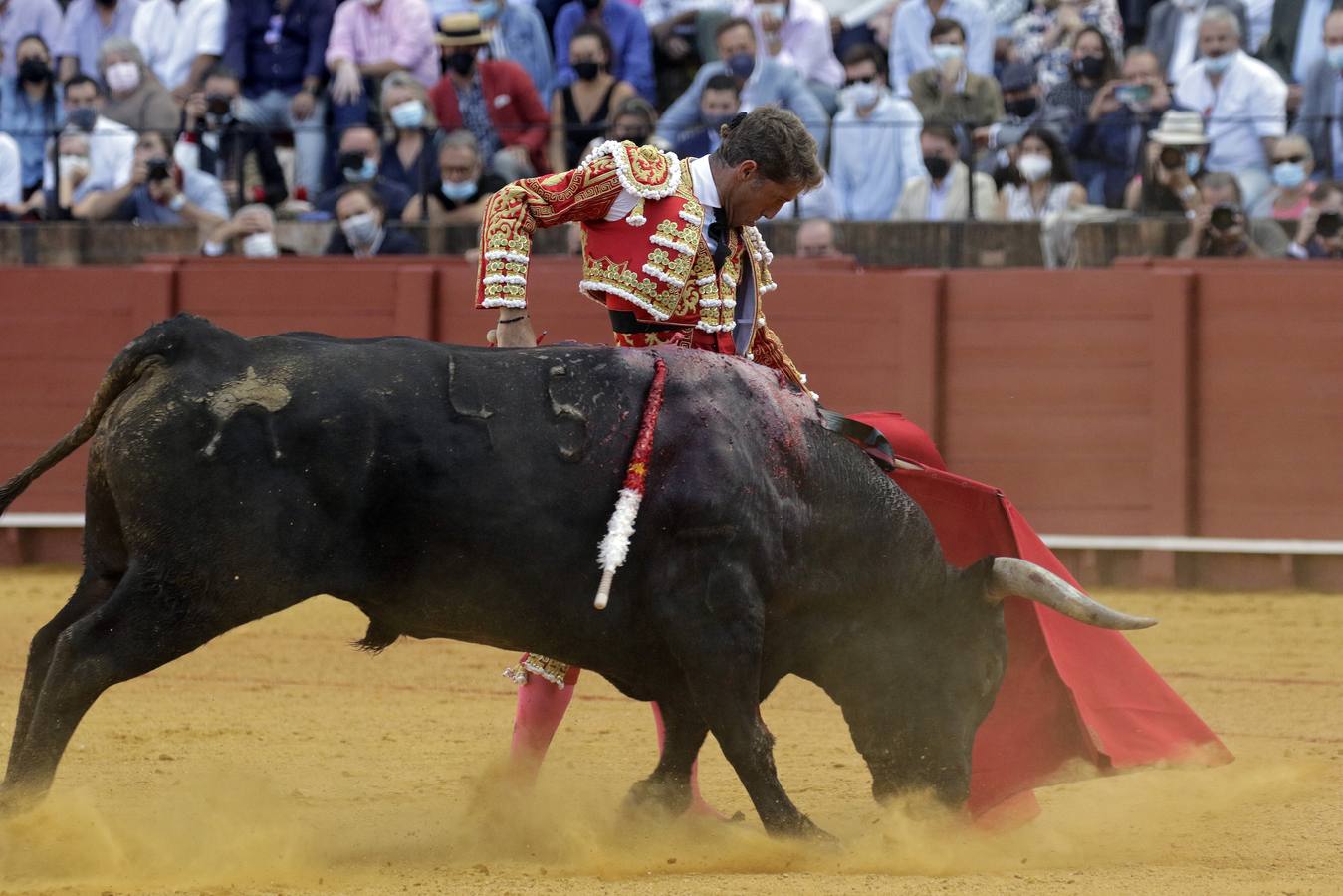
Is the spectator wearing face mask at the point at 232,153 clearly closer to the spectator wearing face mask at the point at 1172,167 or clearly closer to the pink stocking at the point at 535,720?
the spectator wearing face mask at the point at 1172,167

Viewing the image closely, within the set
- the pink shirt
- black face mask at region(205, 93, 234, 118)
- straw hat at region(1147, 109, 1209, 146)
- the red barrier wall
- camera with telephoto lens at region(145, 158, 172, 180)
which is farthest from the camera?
the pink shirt

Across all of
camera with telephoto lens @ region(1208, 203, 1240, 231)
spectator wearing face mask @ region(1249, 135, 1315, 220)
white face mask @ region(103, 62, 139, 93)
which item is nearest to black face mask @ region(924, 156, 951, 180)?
camera with telephoto lens @ region(1208, 203, 1240, 231)

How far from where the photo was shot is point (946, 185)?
8.20 meters

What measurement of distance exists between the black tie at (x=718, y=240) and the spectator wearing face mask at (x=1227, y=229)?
4.28 m

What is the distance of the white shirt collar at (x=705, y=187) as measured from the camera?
12.4ft

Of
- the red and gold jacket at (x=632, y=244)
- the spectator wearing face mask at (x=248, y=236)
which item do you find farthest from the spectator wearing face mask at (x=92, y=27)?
the red and gold jacket at (x=632, y=244)

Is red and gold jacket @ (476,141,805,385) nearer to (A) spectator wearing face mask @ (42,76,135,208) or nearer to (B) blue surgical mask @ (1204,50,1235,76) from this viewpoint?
(B) blue surgical mask @ (1204,50,1235,76)

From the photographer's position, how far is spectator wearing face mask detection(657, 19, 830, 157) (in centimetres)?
841

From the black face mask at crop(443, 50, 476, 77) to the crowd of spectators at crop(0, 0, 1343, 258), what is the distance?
1cm

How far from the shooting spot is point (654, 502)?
11.4 ft

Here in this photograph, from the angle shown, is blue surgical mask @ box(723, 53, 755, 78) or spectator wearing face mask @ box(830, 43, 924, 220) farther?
blue surgical mask @ box(723, 53, 755, 78)

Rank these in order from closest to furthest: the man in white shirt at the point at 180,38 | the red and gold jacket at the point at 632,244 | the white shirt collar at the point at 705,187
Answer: the red and gold jacket at the point at 632,244, the white shirt collar at the point at 705,187, the man in white shirt at the point at 180,38

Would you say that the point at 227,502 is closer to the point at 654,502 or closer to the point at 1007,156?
the point at 654,502

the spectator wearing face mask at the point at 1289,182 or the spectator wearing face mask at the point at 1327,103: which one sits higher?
the spectator wearing face mask at the point at 1327,103
